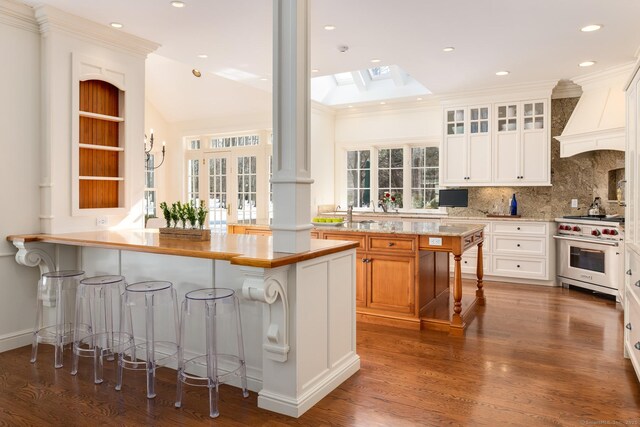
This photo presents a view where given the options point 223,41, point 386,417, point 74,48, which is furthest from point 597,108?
point 74,48

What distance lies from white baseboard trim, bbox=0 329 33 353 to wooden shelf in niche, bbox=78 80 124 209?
115 centimetres

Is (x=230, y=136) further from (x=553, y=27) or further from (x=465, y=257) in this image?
(x=553, y=27)

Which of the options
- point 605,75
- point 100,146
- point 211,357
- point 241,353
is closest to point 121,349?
point 211,357

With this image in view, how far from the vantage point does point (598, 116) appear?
560 centimetres

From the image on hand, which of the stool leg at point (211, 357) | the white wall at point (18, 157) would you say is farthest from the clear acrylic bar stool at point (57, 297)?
the stool leg at point (211, 357)

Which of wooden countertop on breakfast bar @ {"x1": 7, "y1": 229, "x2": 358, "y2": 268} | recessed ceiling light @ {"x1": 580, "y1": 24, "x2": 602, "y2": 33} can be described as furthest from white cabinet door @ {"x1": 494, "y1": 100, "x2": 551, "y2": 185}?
wooden countertop on breakfast bar @ {"x1": 7, "y1": 229, "x2": 358, "y2": 268}

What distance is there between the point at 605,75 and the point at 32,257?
6.59m

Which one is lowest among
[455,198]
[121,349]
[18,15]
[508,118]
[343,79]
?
[121,349]

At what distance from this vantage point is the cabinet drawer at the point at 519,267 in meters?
6.03

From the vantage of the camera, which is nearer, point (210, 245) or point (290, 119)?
point (290, 119)

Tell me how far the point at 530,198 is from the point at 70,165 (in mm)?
5904

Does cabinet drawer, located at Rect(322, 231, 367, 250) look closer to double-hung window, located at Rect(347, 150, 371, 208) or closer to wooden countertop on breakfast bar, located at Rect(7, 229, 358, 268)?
wooden countertop on breakfast bar, located at Rect(7, 229, 358, 268)

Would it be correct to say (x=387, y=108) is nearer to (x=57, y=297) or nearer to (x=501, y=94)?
(x=501, y=94)

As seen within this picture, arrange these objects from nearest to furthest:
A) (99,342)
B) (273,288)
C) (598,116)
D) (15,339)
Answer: (273,288), (99,342), (15,339), (598,116)
